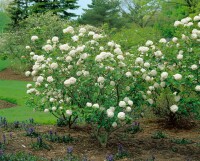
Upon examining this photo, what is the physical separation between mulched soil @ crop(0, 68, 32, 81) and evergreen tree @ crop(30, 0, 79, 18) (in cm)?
909

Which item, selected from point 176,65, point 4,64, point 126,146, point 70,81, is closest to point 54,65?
point 70,81

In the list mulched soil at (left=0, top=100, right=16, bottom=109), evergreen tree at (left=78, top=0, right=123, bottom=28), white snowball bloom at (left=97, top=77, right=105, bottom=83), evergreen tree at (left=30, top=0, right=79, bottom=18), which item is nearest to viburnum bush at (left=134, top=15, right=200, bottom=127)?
white snowball bloom at (left=97, top=77, right=105, bottom=83)

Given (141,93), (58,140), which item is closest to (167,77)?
(141,93)

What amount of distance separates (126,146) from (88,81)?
59.7 inches

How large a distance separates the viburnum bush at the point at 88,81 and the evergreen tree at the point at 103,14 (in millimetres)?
36506

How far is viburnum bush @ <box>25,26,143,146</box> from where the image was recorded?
6984mm

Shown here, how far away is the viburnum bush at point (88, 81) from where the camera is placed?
698 cm

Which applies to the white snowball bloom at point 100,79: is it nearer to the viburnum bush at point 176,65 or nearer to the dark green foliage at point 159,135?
the viburnum bush at point 176,65

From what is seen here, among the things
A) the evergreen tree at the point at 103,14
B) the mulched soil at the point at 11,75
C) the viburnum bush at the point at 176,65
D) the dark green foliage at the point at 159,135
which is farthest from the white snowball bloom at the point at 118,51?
the evergreen tree at the point at 103,14

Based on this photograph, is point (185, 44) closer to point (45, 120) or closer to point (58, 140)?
point (58, 140)

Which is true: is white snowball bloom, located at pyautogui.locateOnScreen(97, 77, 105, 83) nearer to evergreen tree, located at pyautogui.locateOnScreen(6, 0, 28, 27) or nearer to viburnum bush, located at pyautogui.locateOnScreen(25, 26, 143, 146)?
viburnum bush, located at pyautogui.locateOnScreen(25, 26, 143, 146)

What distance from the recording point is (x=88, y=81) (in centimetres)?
706

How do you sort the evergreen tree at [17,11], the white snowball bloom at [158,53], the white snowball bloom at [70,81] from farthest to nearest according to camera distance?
the evergreen tree at [17,11] < the white snowball bloom at [158,53] < the white snowball bloom at [70,81]


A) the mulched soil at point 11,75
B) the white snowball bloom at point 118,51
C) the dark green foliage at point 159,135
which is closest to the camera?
the white snowball bloom at point 118,51
